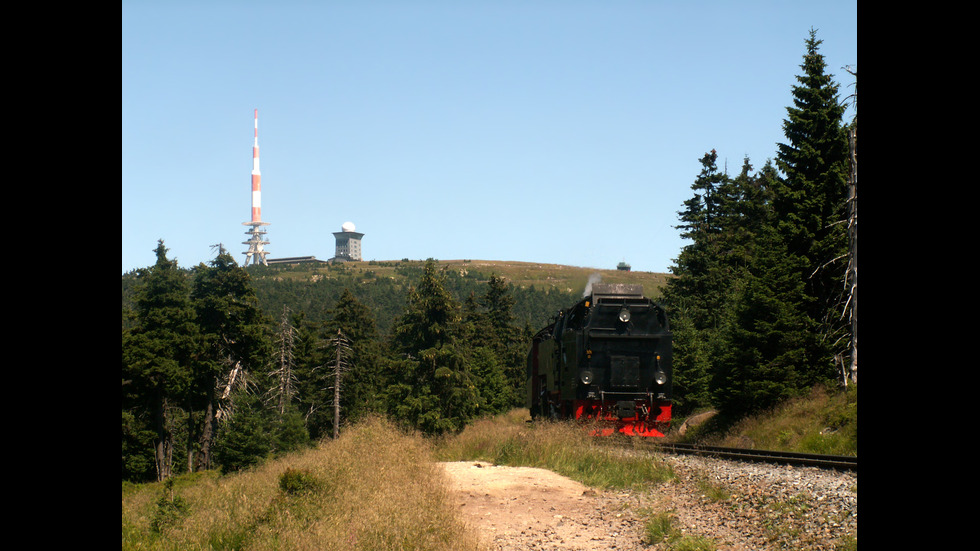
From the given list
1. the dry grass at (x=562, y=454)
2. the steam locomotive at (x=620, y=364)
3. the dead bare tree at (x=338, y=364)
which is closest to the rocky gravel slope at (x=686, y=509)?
the dry grass at (x=562, y=454)

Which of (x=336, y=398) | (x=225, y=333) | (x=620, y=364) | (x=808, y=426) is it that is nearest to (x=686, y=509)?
(x=620, y=364)

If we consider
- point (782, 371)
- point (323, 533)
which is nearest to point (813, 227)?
point (782, 371)

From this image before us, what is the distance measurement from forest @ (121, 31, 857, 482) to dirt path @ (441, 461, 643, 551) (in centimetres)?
1418

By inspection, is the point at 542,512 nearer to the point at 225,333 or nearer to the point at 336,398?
the point at 336,398

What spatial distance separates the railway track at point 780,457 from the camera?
13957 mm

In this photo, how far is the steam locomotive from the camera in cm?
2238

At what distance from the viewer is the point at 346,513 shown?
11.2m

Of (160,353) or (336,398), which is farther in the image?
(336,398)

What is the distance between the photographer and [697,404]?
45312 mm

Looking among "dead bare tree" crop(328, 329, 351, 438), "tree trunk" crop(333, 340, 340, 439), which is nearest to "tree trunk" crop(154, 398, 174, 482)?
"tree trunk" crop(333, 340, 340, 439)

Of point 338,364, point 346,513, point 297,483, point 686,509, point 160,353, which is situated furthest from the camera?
A: point 338,364

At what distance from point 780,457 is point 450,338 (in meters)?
36.5

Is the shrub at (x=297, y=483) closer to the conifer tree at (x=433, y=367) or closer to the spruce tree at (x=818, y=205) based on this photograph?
the spruce tree at (x=818, y=205)
